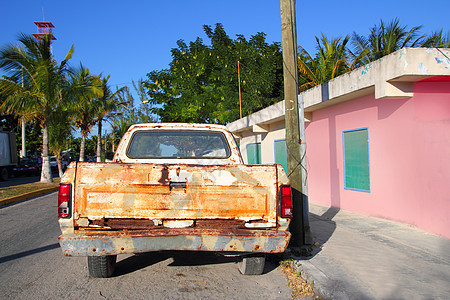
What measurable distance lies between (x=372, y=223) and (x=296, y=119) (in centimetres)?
312

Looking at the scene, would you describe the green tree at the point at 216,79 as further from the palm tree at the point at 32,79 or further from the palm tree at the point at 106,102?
the palm tree at the point at 32,79

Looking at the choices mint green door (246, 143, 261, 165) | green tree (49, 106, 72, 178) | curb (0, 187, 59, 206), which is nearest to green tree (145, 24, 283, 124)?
mint green door (246, 143, 261, 165)

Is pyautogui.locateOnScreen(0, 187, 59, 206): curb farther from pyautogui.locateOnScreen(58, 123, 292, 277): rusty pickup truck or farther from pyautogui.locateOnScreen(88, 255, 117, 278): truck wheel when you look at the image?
pyautogui.locateOnScreen(58, 123, 292, 277): rusty pickup truck

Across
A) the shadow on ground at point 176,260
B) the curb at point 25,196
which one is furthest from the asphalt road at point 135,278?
the curb at point 25,196

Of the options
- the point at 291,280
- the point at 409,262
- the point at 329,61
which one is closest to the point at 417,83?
the point at 409,262

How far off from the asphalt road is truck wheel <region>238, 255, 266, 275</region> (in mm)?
74

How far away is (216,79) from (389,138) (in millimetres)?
16355

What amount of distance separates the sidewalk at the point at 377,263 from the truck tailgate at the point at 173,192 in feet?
3.82

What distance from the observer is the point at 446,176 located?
20.5 ft

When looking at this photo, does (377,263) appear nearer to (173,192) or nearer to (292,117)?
(292,117)

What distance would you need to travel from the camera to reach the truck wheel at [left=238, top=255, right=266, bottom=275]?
4.70 meters

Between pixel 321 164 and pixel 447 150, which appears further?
pixel 321 164

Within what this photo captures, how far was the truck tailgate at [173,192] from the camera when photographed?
3879mm

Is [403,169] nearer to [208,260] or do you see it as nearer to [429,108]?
[429,108]
